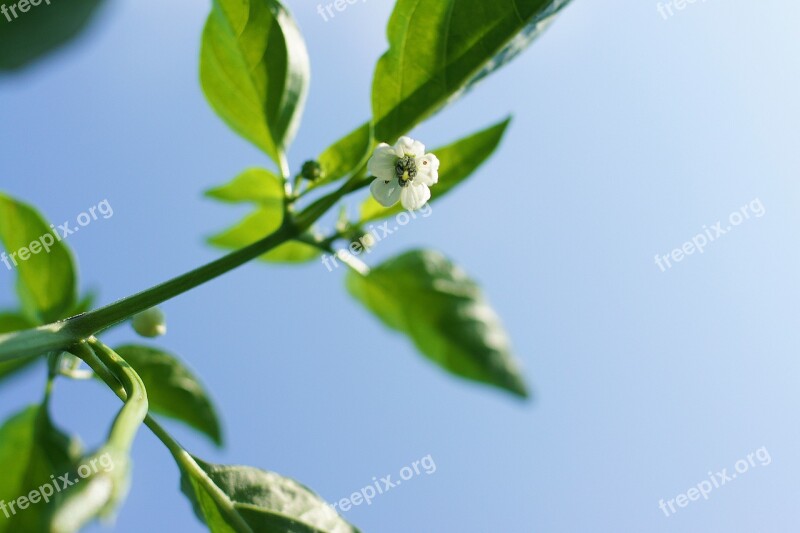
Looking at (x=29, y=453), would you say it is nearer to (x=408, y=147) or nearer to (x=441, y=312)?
(x=441, y=312)

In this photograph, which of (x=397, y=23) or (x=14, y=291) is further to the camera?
(x=14, y=291)

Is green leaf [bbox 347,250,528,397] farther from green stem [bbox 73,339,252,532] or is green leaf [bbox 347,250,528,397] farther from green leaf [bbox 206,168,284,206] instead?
green stem [bbox 73,339,252,532]

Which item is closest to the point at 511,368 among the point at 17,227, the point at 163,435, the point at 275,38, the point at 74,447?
the point at 163,435

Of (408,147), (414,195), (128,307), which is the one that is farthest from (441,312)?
(128,307)

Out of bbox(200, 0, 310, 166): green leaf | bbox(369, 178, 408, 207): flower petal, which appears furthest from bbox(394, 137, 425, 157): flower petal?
bbox(200, 0, 310, 166): green leaf

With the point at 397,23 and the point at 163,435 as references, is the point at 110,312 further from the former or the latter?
the point at 397,23
